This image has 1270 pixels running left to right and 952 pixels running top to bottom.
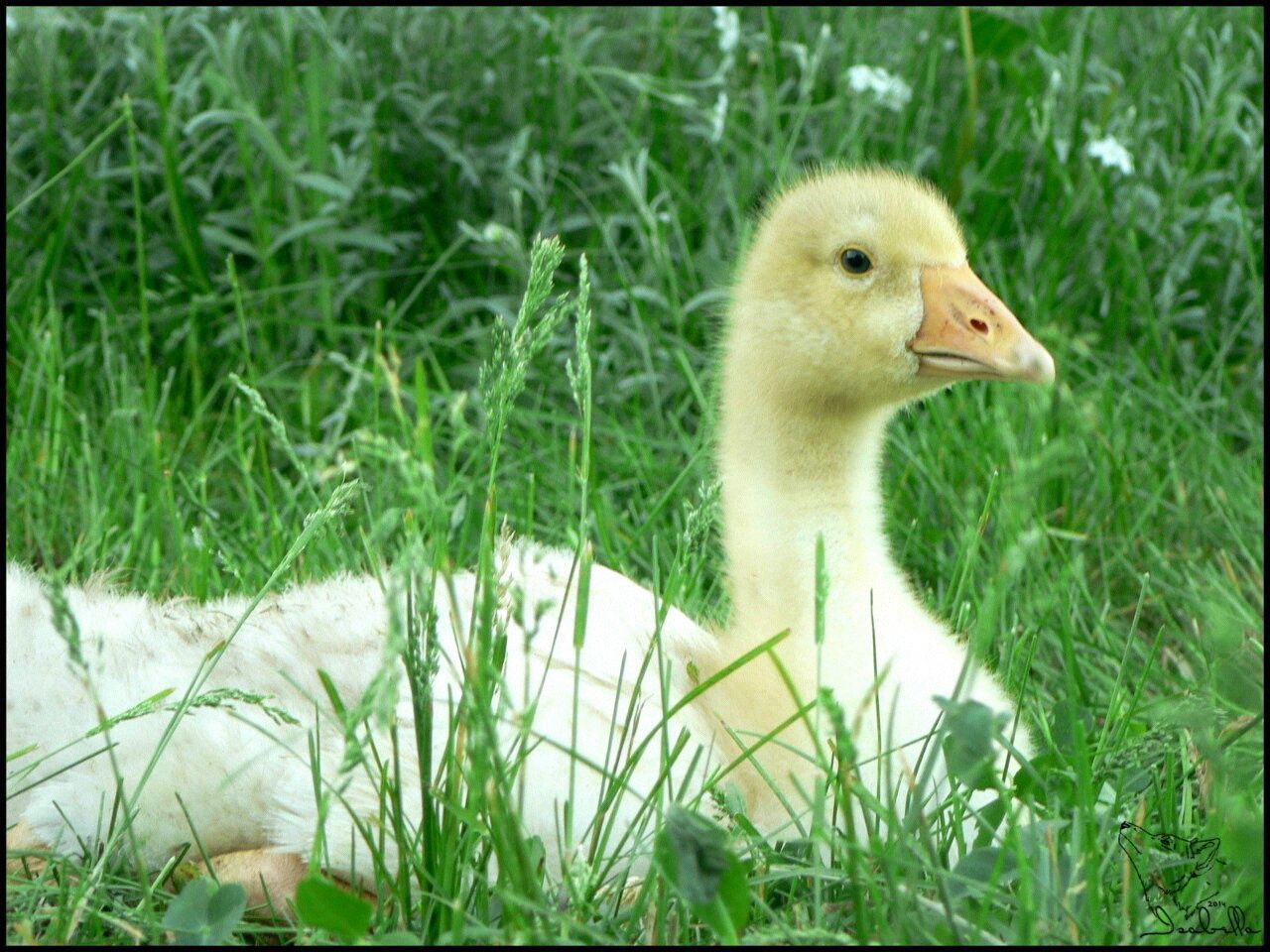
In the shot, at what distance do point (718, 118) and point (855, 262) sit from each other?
1.87 meters

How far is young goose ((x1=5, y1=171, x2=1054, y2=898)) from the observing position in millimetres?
2301

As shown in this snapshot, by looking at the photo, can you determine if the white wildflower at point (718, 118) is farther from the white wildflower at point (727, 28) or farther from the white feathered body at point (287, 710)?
the white feathered body at point (287, 710)

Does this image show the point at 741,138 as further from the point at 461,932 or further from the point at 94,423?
the point at 461,932

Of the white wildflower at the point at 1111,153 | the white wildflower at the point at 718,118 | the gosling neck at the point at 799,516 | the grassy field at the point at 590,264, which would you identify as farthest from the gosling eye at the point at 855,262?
the white wildflower at the point at 1111,153

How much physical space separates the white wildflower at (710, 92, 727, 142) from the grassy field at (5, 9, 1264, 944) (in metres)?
0.03

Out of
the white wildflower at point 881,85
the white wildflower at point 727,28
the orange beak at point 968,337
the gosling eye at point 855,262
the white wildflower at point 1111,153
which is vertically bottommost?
the orange beak at point 968,337

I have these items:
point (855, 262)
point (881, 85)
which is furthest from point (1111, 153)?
point (855, 262)

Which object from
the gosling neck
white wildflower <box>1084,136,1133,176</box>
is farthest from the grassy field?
the gosling neck

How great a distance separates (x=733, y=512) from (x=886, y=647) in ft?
1.14

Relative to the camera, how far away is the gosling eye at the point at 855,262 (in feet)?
9.05

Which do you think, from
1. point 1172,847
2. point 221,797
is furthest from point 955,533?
point 221,797
